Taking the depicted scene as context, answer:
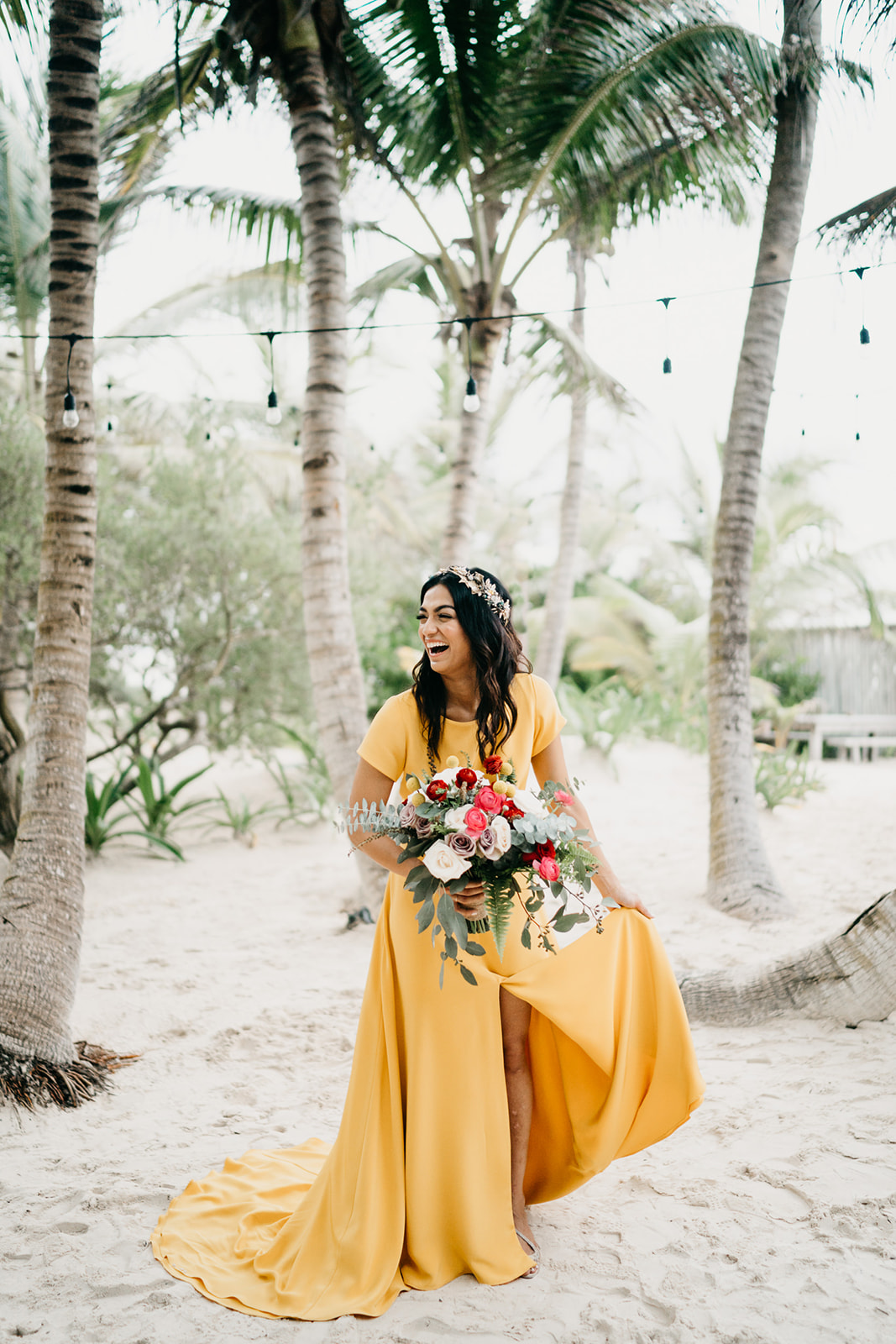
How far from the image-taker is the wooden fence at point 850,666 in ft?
55.3

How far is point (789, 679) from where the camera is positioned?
57.6ft

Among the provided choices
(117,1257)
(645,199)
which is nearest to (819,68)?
(645,199)

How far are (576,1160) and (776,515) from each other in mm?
17479

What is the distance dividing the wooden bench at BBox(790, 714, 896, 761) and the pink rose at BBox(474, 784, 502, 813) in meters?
13.3

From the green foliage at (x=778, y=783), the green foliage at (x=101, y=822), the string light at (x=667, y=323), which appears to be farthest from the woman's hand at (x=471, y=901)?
the green foliage at (x=778, y=783)

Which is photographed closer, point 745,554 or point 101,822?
point 745,554

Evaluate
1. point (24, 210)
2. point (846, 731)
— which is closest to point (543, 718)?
point (24, 210)

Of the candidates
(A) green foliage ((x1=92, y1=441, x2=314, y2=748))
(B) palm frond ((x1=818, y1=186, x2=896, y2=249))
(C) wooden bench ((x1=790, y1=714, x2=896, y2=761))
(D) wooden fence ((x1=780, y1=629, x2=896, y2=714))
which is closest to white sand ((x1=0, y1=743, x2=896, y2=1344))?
(A) green foliage ((x1=92, y1=441, x2=314, y2=748))

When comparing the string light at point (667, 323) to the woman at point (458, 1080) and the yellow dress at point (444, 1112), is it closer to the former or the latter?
the woman at point (458, 1080)

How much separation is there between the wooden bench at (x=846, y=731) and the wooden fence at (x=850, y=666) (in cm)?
135

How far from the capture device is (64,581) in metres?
4.33

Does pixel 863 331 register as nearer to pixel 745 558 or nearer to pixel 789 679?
pixel 745 558

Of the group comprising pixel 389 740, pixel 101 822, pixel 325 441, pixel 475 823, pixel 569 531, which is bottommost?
pixel 101 822

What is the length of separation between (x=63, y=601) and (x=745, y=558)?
4.93 m
